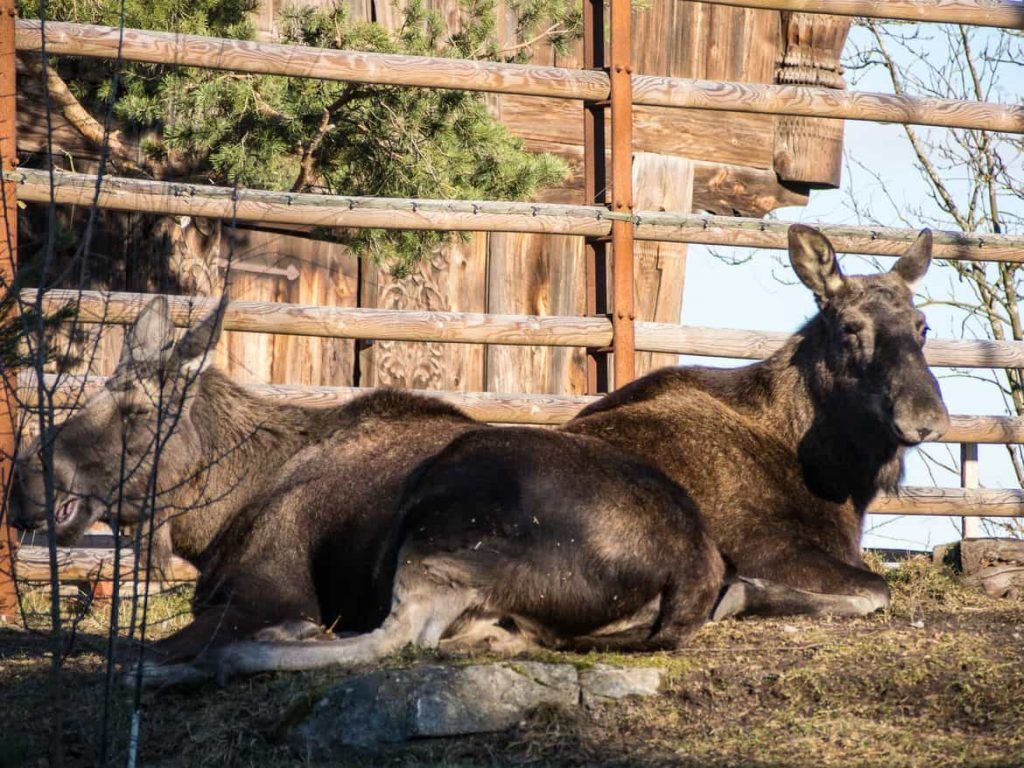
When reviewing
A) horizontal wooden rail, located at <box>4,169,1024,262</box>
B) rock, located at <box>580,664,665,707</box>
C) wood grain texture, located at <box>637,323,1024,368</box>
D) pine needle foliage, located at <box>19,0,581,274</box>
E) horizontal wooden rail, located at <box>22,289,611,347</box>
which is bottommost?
rock, located at <box>580,664,665,707</box>

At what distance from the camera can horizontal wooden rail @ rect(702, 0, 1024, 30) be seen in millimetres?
8695

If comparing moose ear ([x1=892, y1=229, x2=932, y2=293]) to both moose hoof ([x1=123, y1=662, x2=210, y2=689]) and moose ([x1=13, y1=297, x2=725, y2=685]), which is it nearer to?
moose ([x1=13, y1=297, x2=725, y2=685])

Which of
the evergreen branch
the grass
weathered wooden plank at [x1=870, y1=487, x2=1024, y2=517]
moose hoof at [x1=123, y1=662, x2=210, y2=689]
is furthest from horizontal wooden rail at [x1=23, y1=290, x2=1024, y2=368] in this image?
moose hoof at [x1=123, y1=662, x2=210, y2=689]

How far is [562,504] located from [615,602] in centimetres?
43

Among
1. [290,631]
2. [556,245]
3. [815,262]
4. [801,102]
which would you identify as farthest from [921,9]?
[290,631]

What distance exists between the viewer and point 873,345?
273 inches

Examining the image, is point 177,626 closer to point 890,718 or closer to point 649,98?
point 890,718

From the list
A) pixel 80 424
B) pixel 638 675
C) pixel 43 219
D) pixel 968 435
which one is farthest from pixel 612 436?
pixel 43 219

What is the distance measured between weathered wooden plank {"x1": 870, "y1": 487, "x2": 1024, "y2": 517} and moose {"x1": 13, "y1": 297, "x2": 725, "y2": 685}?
3344mm

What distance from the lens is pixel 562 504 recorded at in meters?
5.40

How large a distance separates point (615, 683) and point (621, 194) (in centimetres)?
428

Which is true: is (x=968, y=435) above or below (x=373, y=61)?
below

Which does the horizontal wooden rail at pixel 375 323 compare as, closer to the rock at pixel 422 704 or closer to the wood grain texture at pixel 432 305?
the rock at pixel 422 704

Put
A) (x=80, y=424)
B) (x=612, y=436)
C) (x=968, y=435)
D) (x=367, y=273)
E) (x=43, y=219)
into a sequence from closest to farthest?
(x=80, y=424) < (x=612, y=436) < (x=968, y=435) < (x=43, y=219) < (x=367, y=273)
